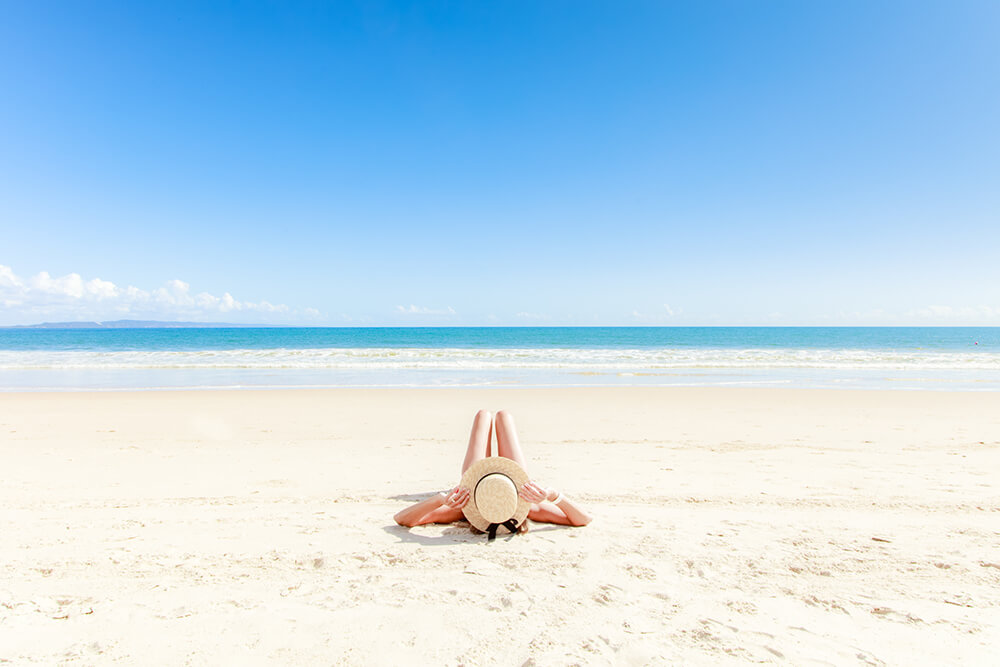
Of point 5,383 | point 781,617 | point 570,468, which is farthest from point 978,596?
point 5,383

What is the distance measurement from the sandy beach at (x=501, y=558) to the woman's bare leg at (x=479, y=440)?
520mm

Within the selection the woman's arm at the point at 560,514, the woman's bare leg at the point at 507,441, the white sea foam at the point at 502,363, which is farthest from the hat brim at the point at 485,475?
the white sea foam at the point at 502,363

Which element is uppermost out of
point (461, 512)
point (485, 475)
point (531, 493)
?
point (485, 475)

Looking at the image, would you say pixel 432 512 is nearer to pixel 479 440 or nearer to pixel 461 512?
pixel 461 512

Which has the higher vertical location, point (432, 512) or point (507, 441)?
point (507, 441)

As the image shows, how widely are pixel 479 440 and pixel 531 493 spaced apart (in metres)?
0.72

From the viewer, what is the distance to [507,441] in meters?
4.29

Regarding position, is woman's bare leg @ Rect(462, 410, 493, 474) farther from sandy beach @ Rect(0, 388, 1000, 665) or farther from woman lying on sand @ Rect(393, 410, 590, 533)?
sandy beach @ Rect(0, 388, 1000, 665)

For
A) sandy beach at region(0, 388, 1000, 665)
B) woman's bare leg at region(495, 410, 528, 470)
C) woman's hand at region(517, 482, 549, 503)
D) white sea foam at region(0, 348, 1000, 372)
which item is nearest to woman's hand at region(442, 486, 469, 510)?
sandy beach at region(0, 388, 1000, 665)

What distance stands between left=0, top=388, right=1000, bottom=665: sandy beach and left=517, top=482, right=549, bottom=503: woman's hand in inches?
11.8

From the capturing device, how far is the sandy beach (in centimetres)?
251

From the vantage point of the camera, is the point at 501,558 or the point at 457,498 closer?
the point at 501,558

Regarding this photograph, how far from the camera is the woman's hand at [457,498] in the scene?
3775 mm

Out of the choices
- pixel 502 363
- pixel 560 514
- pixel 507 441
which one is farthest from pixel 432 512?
pixel 502 363
